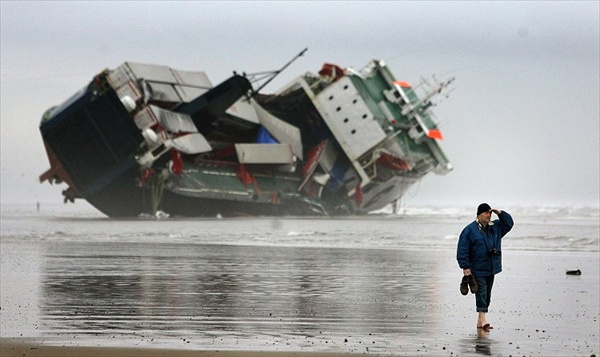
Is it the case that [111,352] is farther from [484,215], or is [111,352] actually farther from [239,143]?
[239,143]

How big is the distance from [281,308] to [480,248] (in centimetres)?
291

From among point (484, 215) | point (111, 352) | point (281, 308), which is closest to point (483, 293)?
point (484, 215)

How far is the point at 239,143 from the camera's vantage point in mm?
63125

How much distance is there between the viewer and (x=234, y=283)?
61.3 ft

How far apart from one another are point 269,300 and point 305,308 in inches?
43.4

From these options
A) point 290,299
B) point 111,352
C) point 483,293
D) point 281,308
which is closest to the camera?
point 111,352

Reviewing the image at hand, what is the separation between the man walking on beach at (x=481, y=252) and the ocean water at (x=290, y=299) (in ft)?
1.65

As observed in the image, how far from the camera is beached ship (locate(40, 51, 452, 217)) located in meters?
53.3

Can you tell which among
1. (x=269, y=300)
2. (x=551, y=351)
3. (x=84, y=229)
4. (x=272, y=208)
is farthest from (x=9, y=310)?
(x=272, y=208)

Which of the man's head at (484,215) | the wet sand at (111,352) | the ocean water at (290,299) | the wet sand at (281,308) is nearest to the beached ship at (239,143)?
the ocean water at (290,299)

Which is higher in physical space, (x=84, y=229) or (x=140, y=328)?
(x=140, y=328)

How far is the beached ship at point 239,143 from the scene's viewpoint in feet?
175

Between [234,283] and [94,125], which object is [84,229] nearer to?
[94,125]

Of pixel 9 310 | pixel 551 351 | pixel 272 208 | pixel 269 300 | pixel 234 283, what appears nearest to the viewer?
pixel 551 351
